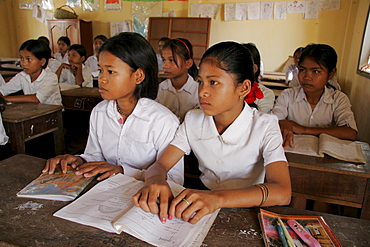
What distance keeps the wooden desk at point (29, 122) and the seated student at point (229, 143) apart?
139cm

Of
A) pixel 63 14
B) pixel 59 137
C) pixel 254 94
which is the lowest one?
pixel 59 137

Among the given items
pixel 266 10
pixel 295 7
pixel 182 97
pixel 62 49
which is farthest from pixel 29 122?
pixel 295 7

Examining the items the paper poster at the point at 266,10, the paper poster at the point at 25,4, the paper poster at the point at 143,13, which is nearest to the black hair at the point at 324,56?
the paper poster at the point at 266,10

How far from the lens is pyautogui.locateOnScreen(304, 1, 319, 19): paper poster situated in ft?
15.6

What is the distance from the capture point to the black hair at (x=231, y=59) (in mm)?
1071

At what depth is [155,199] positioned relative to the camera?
0.82 m

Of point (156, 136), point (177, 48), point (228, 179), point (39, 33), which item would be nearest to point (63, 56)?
point (39, 33)

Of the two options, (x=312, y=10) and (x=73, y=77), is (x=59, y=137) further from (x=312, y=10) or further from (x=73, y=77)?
(x=312, y=10)

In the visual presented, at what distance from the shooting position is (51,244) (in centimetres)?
70

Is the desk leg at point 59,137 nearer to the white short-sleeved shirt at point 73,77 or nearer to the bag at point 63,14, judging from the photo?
the white short-sleeved shirt at point 73,77

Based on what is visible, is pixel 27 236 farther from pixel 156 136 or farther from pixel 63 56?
pixel 63 56

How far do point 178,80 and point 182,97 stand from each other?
16 centimetres

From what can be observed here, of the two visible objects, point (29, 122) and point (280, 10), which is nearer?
point (29, 122)

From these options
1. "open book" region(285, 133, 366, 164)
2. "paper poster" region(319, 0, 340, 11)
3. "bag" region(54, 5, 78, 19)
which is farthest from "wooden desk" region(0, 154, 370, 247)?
"bag" region(54, 5, 78, 19)
